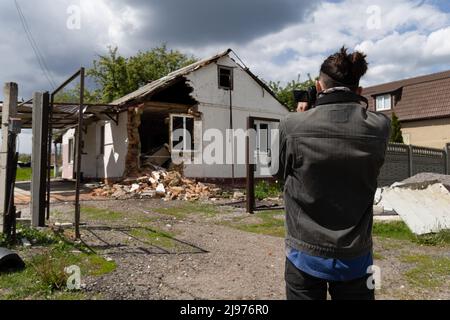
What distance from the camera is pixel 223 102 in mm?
17406

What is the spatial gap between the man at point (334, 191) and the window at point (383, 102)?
33824 millimetres

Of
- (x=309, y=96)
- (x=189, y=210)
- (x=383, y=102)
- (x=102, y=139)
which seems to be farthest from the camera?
(x=383, y=102)

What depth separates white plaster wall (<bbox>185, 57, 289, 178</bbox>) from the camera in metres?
16.6

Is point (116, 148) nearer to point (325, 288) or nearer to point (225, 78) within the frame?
point (225, 78)

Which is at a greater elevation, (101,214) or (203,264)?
(101,214)

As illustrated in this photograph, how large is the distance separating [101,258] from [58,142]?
25.1 metres

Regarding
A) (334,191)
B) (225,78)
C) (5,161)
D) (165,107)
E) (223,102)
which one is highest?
(225,78)

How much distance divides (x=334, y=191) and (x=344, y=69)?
Result: 0.65m

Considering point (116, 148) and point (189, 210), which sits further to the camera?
point (116, 148)

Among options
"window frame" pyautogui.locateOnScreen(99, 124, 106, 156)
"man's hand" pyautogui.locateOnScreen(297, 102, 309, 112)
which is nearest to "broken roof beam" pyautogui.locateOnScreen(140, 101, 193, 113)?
"window frame" pyautogui.locateOnScreen(99, 124, 106, 156)

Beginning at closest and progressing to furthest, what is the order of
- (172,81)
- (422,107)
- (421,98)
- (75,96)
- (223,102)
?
(172,81) < (223,102) < (422,107) < (421,98) < (75,96)

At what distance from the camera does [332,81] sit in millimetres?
2088

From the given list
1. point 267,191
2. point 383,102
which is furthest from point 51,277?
point 383,102
